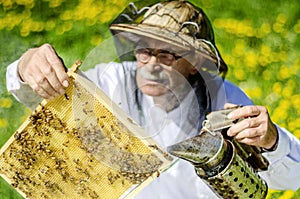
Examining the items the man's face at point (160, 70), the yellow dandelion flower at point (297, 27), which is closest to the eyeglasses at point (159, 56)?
the man's face at point (160, 70)

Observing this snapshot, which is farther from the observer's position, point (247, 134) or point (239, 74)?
point (239, 74)

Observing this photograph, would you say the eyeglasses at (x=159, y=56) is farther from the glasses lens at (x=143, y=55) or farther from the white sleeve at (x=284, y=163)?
the white sleeve at (x=284, y=163)

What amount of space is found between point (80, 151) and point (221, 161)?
1.30ft

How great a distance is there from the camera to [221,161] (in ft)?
4.83

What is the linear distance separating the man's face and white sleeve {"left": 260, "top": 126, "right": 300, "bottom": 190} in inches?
11.8

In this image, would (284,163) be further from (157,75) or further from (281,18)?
(281,18)

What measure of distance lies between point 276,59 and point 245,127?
4.70ft

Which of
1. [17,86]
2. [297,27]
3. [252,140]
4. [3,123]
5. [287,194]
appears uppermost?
[17,86]

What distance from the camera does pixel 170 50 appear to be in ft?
6.04

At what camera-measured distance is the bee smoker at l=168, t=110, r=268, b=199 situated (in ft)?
4.75

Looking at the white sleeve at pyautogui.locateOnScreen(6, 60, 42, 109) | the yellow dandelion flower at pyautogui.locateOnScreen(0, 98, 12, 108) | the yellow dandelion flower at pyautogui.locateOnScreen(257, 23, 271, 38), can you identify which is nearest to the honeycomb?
the white sleeve at pyautogui.locateOnScreen(6, 60, 42, 109)

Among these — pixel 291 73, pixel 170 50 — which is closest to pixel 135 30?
pixel 170 50

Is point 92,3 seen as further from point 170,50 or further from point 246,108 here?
point 246,108

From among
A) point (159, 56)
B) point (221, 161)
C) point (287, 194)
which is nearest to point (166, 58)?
point (159, 56)
